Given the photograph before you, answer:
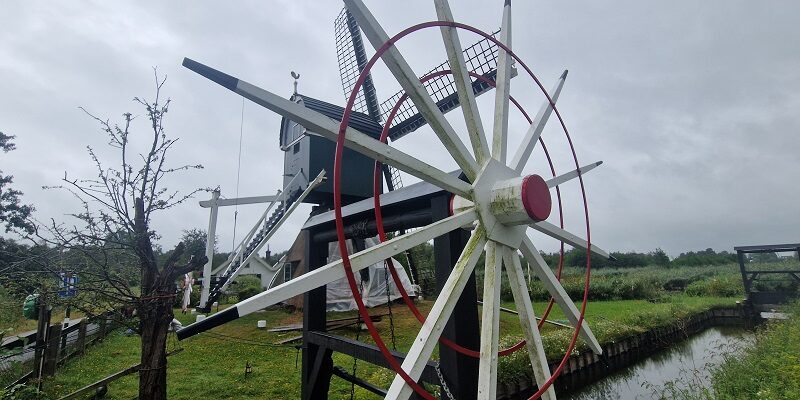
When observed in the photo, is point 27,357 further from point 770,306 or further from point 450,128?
point 770,306

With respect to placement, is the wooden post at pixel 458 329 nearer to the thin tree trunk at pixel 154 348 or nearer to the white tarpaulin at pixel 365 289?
the thin tree trunk at pixel 154 348

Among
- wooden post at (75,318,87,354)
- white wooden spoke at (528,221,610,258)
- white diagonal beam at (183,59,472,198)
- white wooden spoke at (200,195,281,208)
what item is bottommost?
wooden post at (75,318,87,354)

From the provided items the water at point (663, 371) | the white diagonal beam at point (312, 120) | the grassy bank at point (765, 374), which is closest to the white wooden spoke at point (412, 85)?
the white diagonal beam at point (312, 120)

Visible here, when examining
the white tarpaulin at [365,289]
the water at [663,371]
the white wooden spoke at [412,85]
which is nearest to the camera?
the white wooden spoke at [412,85]

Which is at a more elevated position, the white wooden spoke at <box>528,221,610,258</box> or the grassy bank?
the white wooden spoke at <box>528,221,610,258</box>

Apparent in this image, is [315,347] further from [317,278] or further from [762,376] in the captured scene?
[762,376]

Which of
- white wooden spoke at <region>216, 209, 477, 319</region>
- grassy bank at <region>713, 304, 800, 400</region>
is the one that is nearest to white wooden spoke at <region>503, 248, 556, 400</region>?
white wooden spoke at <region>216, 209, 477, 319</region>

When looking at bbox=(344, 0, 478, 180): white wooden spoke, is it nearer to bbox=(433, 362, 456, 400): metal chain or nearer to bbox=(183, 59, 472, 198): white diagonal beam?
bbox=(183, 59, 472, 198): white diagonal beam

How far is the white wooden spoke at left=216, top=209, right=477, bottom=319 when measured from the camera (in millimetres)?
2016

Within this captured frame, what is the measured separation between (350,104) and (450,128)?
2.85 ft

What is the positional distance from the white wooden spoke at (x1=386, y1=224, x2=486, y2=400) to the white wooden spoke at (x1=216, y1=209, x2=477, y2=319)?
23 centimetres

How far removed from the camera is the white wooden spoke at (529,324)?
3061 millimetres

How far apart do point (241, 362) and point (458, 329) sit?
27.8ft

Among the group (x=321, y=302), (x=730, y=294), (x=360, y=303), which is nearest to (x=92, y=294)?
(x=321, y=302)
